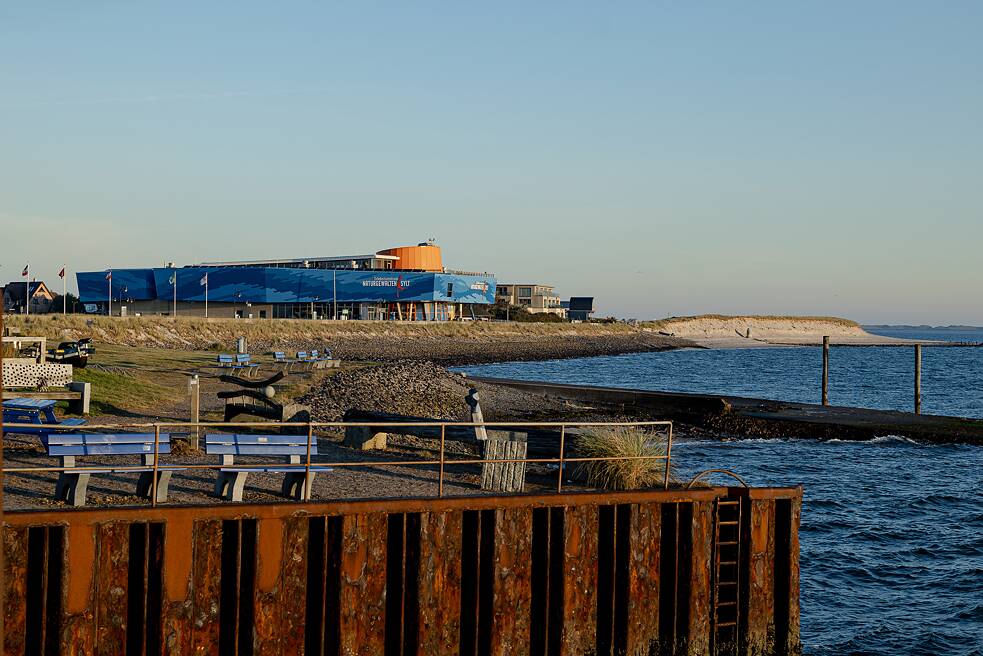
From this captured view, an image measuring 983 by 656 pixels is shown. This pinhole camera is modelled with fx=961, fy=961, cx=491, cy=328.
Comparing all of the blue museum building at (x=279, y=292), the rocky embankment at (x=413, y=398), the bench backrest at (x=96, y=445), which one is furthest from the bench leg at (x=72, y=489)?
the blue museum building at (x=279, y=292)

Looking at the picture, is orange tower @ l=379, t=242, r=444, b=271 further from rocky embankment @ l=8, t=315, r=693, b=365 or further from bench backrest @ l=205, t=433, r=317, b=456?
bench backrest @ l=205, t=433, r=317, b=456

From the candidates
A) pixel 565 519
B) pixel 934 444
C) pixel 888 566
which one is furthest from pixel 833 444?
pixel 565 519

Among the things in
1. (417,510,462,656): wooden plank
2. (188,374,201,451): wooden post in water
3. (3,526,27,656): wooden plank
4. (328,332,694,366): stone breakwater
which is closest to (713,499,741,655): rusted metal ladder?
(417,510,462,656): wooden plank

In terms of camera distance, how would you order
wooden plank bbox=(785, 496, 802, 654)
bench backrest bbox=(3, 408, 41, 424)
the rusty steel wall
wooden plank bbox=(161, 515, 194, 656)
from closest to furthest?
the rusty steel wall, wooden plank bbox=(161, 515, 194, 656), wooden plank bbox=(785, 496, 802, 654), bench backrest bbox=(3, 408, 41, 424)

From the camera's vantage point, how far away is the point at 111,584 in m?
9.94

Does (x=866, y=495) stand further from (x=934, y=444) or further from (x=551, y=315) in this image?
(x=551, y=315)

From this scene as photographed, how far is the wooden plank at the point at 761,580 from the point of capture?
1280 centimetres

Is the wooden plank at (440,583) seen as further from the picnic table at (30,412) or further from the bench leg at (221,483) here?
the picnic table at (30,412)

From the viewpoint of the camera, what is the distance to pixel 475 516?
1146cm

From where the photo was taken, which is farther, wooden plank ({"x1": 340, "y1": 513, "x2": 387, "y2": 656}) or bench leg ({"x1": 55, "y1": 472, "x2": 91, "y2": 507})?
bench leg ({"x1": 55, "y1": 472, "x2": 91, "y2": 507})

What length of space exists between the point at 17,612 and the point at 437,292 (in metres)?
123

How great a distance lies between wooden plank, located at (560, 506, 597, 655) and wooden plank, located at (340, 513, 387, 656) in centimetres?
229

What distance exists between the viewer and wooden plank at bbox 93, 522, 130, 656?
9.85 m

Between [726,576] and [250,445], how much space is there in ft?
21.6
